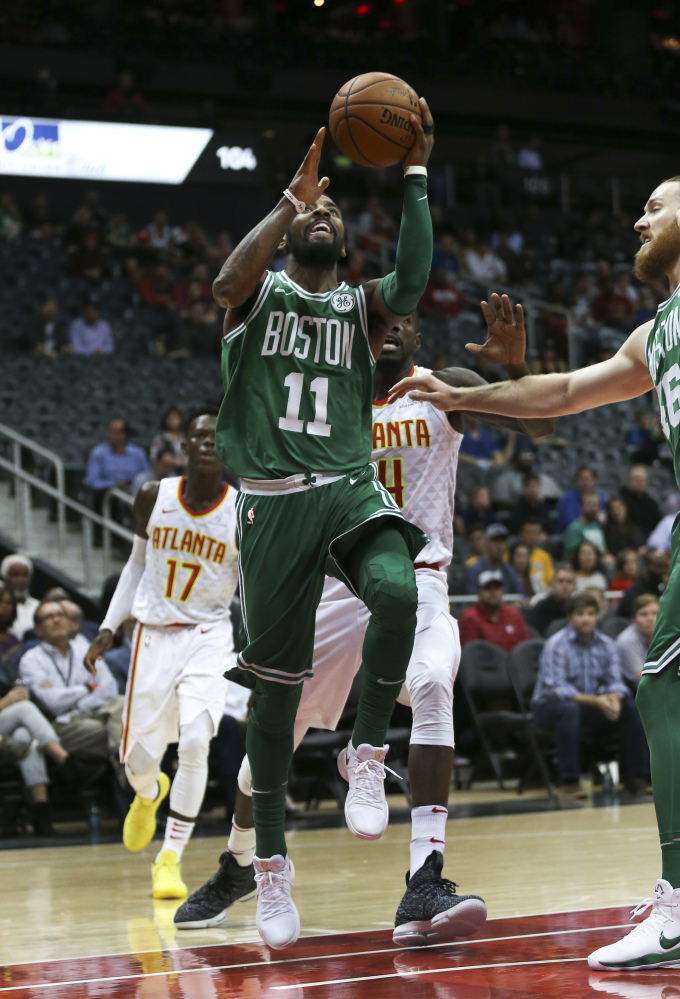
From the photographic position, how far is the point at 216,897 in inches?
217

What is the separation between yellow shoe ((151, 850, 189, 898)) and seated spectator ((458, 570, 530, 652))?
17.0 feet

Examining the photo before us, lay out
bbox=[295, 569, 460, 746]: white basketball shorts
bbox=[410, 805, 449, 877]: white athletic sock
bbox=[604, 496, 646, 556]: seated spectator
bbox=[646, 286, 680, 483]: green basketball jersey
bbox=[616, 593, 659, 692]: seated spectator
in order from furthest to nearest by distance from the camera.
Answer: bbox=[604, 496, 646, 556]: seated spectator < bbox=[616, 593, 659, 692]: seated spectator < bbox=[295, 569, 460, 746]: white basketball shorts < bbox=[410, 805, 449, 877]: white athletic sock < bbox=[646, 286, 680, 483]: green basketball jersey

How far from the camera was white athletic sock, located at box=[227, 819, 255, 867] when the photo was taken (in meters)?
5.57

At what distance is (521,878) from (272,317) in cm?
330

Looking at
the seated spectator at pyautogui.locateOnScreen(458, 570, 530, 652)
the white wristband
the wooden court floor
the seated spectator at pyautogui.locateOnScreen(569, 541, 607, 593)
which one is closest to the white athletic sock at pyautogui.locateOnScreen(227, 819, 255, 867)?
the wooden court floor

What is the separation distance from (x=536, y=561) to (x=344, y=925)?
832 cm

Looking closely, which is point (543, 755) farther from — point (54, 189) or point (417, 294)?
point (54, 189)

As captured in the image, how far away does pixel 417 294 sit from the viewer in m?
4.56

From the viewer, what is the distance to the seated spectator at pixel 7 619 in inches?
391

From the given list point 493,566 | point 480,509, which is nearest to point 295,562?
point 493,566

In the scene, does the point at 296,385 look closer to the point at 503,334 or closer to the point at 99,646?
the point at 503,334

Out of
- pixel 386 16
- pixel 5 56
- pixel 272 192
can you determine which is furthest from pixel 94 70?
pixel 386 16

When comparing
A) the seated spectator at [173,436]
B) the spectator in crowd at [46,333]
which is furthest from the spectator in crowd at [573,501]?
the spectator in crowd at [46,333]

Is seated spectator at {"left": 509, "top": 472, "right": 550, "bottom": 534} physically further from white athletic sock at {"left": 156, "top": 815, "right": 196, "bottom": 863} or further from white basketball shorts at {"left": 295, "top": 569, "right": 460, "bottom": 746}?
white basketball shorts at {"left": 295, "top": 569, "right": 460, "bottom": 746}
